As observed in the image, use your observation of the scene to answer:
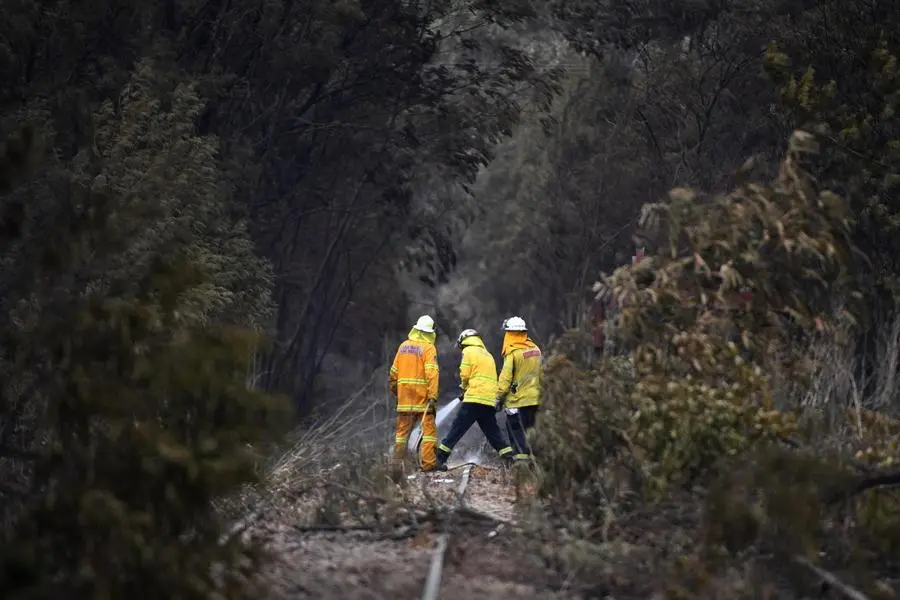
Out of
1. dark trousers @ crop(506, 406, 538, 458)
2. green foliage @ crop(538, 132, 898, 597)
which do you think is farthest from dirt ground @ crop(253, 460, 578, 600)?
dark trousers @ crop(506, 406, 538, 458)

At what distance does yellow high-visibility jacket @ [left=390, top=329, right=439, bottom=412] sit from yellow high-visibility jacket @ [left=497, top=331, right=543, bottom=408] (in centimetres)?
94

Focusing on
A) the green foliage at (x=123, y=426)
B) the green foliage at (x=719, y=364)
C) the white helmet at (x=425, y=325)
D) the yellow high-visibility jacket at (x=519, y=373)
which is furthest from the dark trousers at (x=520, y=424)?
the green foliage at (x=123, y=426)

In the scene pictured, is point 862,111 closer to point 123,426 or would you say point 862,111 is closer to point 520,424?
point 520,424

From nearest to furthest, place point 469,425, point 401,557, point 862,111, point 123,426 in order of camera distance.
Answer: point 123,426 → point 401,557 → point 469,425 → point 862,111

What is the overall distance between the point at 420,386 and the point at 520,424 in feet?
4.70

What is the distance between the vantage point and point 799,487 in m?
8.38

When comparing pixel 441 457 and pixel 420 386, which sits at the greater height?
pixel 420 386

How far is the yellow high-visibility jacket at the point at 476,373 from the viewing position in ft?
53.9

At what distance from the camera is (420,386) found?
1612cm

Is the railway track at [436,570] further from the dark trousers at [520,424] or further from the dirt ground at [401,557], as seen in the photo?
the dark trousers at [520,424]

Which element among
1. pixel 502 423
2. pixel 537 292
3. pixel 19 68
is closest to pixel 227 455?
pixel 19 68

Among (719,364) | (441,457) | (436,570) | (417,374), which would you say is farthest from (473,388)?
(436,570)

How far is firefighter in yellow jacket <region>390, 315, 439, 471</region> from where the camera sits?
16.1 meters

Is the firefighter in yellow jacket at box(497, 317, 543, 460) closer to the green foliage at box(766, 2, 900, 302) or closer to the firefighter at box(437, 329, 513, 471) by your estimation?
the firefighter at box(437, 329, 513, 471)
